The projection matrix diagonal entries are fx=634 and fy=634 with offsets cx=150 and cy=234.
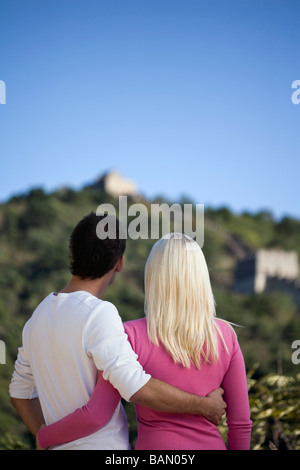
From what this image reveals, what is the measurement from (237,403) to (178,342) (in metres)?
0.30

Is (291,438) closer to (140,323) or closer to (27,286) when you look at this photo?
(140,323)

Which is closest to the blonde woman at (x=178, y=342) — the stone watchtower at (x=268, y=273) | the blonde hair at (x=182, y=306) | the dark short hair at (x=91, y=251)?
the blonde hair at (x=182, y=306)

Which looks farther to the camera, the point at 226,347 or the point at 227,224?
the point at 227,224

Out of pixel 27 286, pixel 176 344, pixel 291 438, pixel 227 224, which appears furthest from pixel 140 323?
pixel 227 224

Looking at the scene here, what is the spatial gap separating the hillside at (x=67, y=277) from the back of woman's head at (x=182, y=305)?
2428 cm

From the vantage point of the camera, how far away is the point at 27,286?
48.0 m

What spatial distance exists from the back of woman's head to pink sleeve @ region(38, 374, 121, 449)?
0.22m

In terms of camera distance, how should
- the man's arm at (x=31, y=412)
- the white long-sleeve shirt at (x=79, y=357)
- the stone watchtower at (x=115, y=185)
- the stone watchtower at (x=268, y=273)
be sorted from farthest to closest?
the stone watchtower at (x=115, y=185) → the stone watchtower at (x=268, y=273) → the man's arm at (x=31, y=412) → the white long-sleeve shirt at (x=79, y=357)

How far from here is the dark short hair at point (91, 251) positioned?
2033 mm

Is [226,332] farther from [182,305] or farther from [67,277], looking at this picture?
[67,277]

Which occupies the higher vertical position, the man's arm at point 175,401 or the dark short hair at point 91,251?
the dark short hair at point 91,251

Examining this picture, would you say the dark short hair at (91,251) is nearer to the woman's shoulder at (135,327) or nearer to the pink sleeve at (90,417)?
the woman's shoulder at (135,327)

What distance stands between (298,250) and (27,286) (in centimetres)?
3897

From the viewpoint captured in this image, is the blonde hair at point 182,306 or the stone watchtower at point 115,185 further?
the stone watchtower at point 115,185
